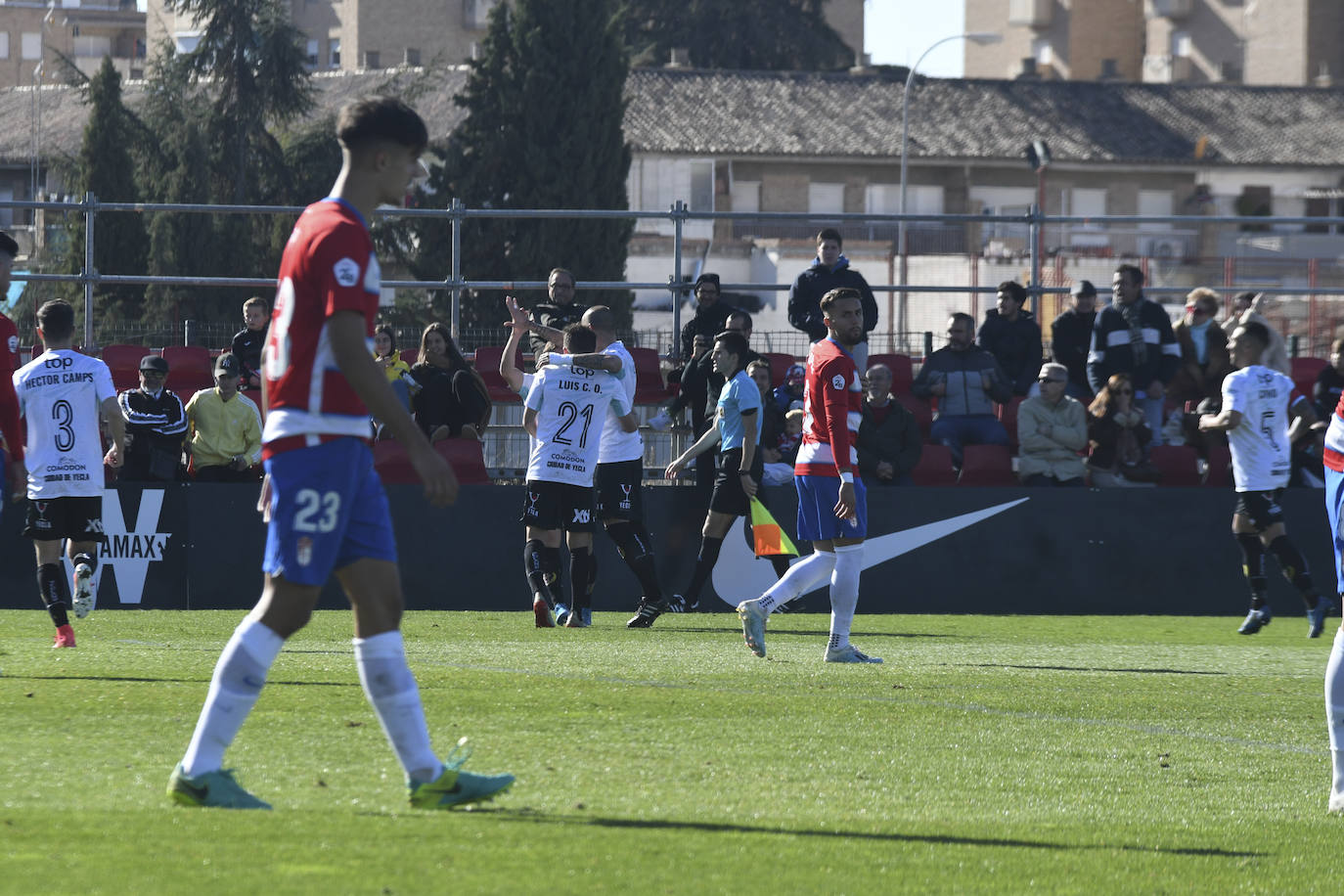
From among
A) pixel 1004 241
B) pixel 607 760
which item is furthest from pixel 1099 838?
pixel 1004 241

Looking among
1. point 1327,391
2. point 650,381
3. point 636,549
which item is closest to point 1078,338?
point 1327,391

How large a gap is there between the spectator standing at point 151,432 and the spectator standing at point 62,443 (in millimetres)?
4023

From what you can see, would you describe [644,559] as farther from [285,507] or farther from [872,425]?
[285,507]

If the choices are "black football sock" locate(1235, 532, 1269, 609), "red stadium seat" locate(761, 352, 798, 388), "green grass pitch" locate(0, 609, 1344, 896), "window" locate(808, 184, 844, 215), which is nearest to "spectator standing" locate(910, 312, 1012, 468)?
"red stadium seat" locate(761, 352, 798, 388)

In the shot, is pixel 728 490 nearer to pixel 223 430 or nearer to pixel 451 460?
pixel 451 460

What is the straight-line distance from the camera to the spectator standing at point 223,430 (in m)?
15.7

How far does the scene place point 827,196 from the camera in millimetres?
68312

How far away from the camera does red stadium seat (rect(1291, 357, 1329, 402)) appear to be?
1853 centimetres

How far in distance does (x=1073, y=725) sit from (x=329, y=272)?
4523 mm

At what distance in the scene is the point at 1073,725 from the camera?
8516 mm

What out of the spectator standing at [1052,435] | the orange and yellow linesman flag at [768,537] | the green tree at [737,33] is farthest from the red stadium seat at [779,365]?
the green tree at [737,33]

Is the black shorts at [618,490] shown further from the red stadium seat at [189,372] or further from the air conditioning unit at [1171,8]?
the air conditioning unit at [1171,8]

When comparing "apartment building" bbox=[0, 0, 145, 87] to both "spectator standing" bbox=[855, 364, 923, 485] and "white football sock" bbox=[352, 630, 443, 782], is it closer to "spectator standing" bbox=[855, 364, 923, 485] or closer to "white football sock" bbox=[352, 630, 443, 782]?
"spectator standing" bbox=[855, 364, 923, 485]

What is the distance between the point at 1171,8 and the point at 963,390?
76173 millimetres
